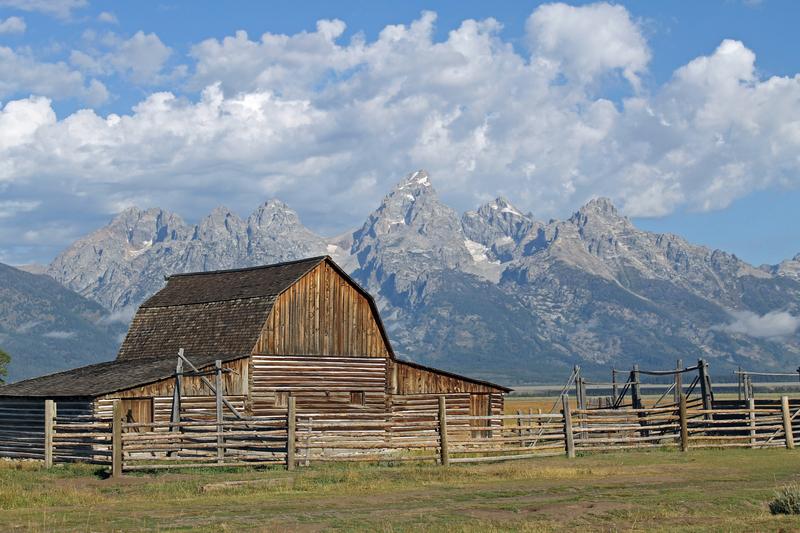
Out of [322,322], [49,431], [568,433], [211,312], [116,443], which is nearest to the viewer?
[116,443]

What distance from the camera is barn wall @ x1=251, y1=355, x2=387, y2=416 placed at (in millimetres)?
48750

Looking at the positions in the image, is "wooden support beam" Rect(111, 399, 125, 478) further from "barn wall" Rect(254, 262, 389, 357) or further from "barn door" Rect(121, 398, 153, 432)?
"barn wall" Rect(254, 262, 389, 357)

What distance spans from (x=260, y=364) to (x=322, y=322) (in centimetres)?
406

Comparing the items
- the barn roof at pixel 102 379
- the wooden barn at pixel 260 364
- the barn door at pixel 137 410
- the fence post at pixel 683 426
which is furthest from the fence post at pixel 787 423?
the barn door at pixel 137 410

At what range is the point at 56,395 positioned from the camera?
4384 centimetres

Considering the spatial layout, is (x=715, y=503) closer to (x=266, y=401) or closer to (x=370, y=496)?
(x=370, y=496)

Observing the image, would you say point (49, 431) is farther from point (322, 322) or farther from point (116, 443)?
point (322, 322)

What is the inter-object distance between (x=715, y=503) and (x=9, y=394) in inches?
1259

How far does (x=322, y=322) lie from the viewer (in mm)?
51531

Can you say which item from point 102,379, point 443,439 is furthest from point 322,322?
point 443,439

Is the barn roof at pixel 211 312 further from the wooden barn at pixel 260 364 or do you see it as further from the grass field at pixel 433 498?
the grass field at pixel 433 498

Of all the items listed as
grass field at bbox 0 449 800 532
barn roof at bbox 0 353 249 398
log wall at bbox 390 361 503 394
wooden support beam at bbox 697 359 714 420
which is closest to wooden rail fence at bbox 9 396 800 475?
grass field at bbox 0 449 800 532

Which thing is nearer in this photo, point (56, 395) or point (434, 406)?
point (56, 395)

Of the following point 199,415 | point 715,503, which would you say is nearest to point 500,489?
point 715,503
